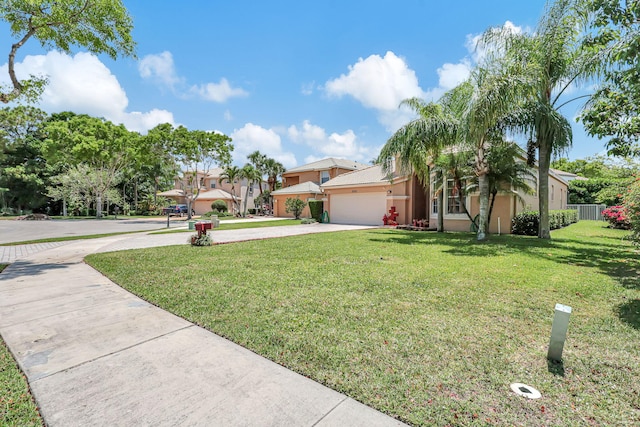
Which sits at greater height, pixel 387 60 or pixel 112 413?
pixel 387 60

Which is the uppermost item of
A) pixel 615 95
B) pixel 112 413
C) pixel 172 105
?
pixel 172 105

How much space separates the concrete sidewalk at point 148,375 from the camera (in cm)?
238

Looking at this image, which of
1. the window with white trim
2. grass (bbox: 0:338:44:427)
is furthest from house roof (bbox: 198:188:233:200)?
grass (bbox: 0:338:44:427)

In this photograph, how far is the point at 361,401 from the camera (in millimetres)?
2551

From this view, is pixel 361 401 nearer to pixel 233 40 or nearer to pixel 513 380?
pixel 513 380

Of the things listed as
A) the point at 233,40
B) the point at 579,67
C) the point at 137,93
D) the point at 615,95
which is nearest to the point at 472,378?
the point at 615,95

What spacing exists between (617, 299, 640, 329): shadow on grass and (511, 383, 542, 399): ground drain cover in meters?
2.66

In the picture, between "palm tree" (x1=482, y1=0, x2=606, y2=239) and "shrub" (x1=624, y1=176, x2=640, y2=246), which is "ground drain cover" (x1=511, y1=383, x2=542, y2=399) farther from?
"palm tree" (x1=482, y1=0, x2=606, y2=239)

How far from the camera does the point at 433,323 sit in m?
4.15

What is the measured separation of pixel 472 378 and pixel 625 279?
6.18 m

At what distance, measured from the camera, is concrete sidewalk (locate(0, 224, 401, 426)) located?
2.38 m

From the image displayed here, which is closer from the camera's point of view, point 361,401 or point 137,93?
point 361,401

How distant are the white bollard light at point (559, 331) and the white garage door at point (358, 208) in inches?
737

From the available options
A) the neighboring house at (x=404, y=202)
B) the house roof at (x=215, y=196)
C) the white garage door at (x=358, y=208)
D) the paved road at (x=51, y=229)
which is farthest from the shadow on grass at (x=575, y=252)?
the house roof at (x=215, y=196)
